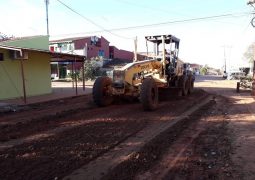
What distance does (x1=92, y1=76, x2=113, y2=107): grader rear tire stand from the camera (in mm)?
14227

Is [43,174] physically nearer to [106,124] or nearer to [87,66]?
[106,124]

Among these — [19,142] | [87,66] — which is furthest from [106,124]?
[87,66]

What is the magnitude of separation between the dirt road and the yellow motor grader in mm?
991

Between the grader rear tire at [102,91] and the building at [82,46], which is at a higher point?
the building at [82,46]

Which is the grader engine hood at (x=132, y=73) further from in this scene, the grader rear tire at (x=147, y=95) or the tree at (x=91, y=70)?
the tree at (x=91, y=70)

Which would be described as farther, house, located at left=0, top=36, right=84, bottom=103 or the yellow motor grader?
house, located at left=0, top=36, right=84, bottom=103

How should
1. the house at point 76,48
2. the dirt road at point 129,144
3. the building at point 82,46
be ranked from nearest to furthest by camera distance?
the dirt road at point 129,144, the house at point 76,48, the building at point 82,46

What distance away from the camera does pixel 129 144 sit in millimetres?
8180

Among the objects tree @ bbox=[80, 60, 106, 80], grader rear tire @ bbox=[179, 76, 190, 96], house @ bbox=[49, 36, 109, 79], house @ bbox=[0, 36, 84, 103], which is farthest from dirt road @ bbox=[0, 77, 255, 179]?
house @ bbox=[49, 36, 109, 79]

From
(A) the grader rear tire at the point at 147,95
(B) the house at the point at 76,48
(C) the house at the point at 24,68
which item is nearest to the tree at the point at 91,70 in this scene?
(B) the house at the point at 76,48

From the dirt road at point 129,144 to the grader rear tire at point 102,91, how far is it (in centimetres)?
105

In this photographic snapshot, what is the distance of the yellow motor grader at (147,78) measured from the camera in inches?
527

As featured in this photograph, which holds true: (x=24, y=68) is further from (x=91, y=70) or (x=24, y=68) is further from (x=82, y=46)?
(x=82, y=46)

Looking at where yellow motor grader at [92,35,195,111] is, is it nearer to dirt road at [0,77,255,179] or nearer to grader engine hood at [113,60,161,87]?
grader engine hood at [113,60,161,87]
